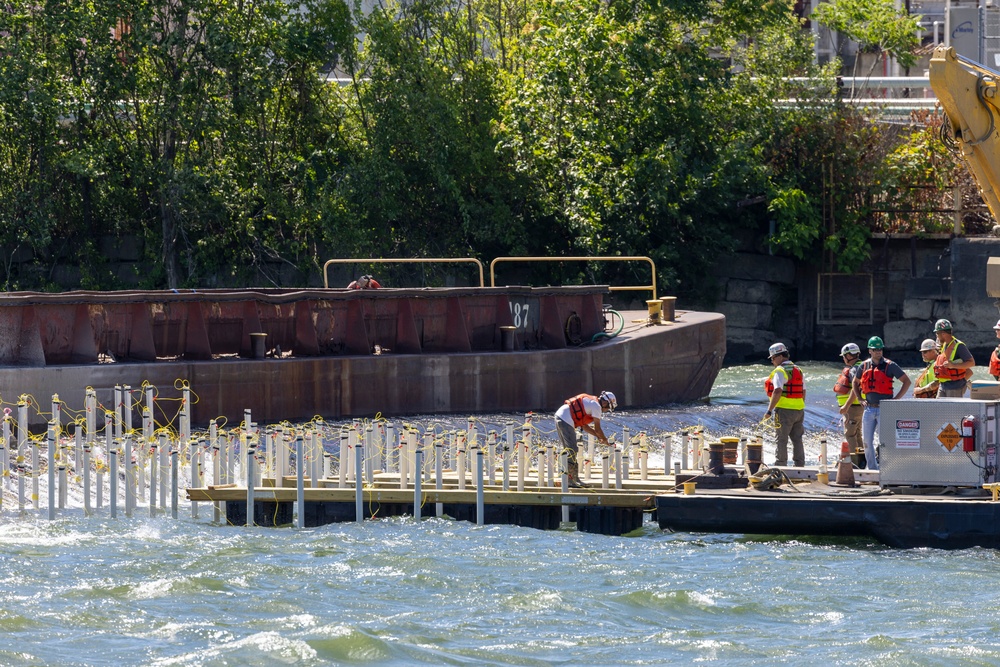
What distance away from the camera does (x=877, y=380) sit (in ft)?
61.3

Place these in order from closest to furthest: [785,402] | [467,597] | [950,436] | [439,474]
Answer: [467,597], [950,436], [439,474], [785,402]

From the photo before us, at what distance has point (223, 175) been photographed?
43312mm

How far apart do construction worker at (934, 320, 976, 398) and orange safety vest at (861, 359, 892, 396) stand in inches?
31.6

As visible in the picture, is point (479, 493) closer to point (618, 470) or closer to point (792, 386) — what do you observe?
point (618, 470)

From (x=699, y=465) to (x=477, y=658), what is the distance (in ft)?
24.6

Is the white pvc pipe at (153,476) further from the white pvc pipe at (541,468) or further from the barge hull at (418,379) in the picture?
the barge hull at (418,379)

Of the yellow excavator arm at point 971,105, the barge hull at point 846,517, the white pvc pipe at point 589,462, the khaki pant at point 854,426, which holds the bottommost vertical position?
the barge hull at point 846,517

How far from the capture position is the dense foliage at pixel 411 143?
42.0m

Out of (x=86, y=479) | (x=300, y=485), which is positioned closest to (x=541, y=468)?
(x=300, y=485)

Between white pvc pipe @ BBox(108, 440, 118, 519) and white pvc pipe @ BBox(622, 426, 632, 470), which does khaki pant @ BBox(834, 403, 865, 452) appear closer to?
white pvc pipe @ BBox(622, 426, 632, 470)

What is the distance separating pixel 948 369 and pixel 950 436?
2.70m

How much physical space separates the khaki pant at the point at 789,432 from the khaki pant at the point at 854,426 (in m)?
0.61

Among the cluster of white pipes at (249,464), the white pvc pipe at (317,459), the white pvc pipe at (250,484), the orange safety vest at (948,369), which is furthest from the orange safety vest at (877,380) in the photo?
the white pvc pipe at (250,484)

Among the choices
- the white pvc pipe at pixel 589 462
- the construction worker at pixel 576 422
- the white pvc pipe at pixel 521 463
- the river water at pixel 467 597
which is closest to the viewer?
the river water at pixel 467 597
